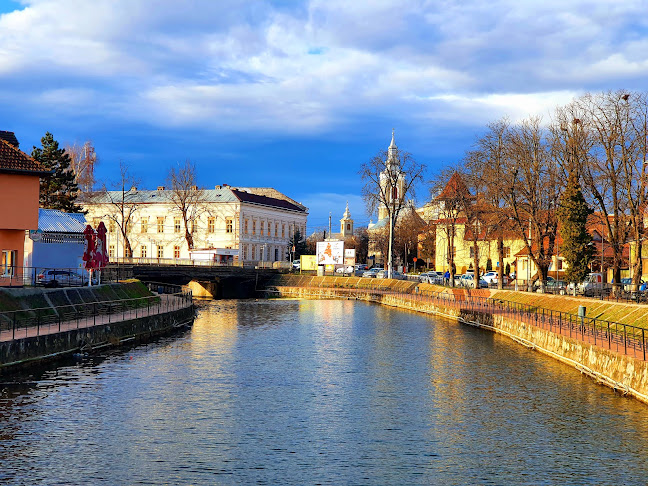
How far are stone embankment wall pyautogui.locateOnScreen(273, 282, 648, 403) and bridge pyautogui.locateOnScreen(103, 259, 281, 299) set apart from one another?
35.2 m

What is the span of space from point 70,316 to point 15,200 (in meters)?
11.1

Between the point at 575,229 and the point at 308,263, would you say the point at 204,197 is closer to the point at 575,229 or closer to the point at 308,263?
the point at 308,263

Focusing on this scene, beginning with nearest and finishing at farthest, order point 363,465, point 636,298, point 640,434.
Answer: point 363,465
point 640,434
point 636,298

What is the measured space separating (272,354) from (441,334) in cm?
1555

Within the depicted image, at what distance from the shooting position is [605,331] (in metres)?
39.4

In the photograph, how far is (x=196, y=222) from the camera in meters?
137

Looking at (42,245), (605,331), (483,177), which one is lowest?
(605,331)

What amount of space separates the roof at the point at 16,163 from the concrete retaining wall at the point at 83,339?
39.8ft

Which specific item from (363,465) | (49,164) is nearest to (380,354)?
(363,465)

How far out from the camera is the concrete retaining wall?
1344 inches

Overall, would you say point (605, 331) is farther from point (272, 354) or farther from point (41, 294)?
point (41, 294)

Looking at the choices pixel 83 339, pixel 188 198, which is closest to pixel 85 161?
pixel 188 198

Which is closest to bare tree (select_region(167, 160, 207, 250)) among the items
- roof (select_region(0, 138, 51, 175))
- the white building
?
the white building

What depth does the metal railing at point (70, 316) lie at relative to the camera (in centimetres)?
3731
